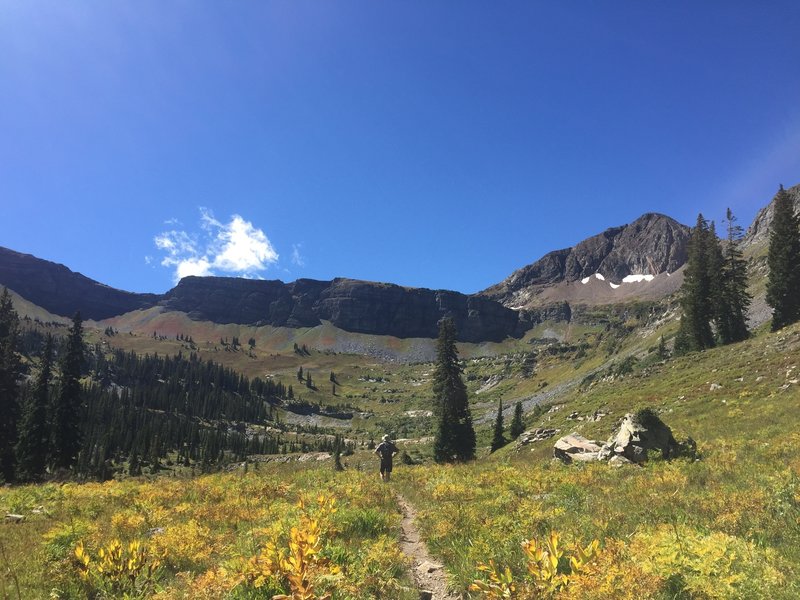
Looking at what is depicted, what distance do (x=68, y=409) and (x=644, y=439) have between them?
177 ft

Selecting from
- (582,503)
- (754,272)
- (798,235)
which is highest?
(754,272)

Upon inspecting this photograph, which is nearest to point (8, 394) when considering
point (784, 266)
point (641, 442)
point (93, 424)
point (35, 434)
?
point (35, 434)

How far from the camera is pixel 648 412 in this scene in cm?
1972

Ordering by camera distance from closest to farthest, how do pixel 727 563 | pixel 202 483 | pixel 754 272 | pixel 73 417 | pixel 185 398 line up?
pixel 727 563
pixel 202 483
pixel 73 417
pixel 754 272
pixel 185 398

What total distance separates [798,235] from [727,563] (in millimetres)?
65897

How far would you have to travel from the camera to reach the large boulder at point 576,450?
22234 mm

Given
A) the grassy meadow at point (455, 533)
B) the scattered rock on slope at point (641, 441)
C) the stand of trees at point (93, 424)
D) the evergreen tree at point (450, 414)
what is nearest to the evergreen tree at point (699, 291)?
the evergreen tree at point (450, 414)

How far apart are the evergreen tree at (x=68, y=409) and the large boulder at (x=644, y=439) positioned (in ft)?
170

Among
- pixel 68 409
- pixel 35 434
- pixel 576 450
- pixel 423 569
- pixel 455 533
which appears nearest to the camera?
pixel 423 569

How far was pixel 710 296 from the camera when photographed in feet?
188

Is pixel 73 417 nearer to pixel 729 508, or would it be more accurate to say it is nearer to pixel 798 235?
pixel 729 508

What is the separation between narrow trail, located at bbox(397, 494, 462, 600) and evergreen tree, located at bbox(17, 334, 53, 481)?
5052 centimetres

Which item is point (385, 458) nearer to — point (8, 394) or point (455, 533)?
point (455, 533)

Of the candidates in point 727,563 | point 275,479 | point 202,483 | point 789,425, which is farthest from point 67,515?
point 789,425
